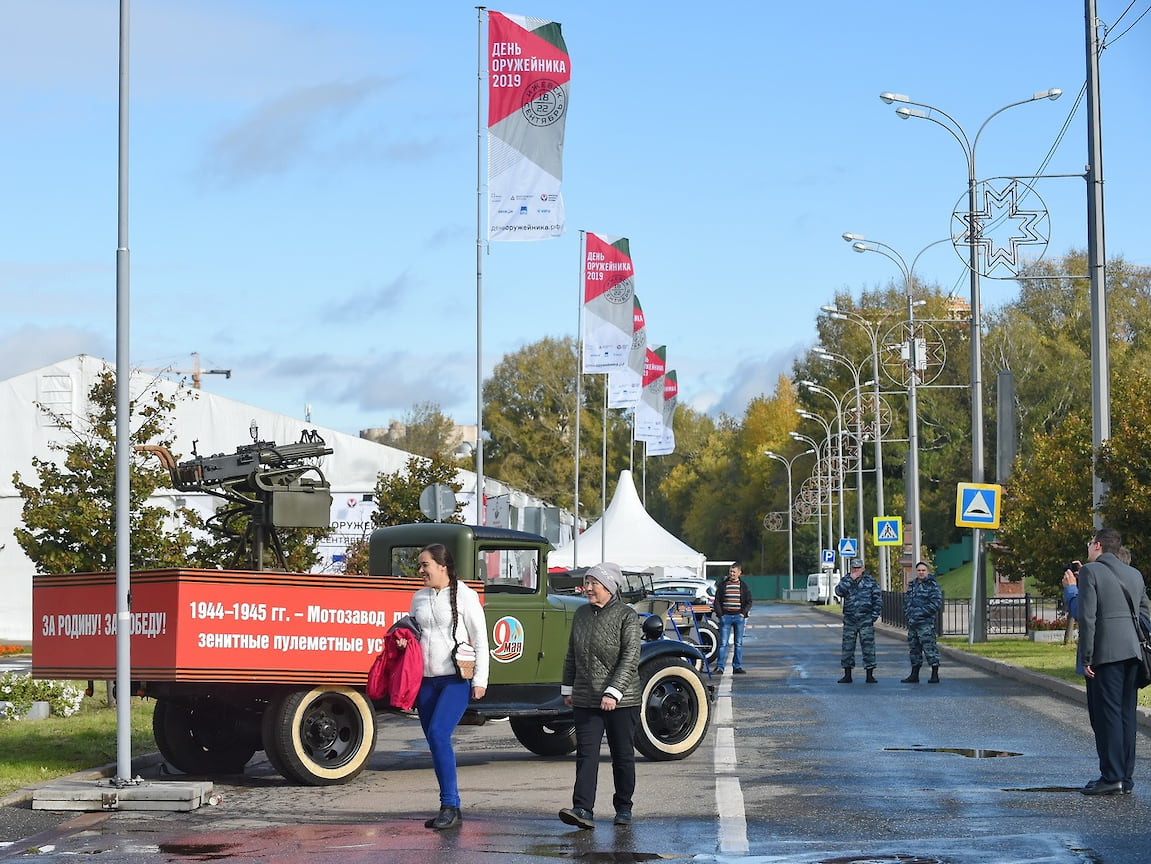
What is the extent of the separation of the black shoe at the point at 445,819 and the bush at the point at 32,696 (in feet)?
31.2

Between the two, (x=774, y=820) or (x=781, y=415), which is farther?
(x=781, y=415)

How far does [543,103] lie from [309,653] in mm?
14208

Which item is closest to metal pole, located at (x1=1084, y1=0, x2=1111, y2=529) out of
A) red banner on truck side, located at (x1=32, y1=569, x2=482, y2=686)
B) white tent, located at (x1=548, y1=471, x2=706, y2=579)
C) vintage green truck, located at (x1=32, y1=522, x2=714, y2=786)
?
vintage green truck, located at (x1=32, y1=522, x2=714, y2=786)

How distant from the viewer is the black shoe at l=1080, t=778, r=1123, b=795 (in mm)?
11531

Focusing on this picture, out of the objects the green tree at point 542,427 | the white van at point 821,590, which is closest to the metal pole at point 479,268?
the white van at point 821,590

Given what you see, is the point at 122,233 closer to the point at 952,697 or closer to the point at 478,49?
the point at 952,697

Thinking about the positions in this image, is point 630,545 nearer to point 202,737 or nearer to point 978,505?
point 978,505

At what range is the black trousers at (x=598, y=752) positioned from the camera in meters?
10.2

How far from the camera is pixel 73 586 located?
44.4ft

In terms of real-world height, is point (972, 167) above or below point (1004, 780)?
above

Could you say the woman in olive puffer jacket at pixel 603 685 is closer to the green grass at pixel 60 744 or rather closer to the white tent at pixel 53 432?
the green grass at pixel 60 744

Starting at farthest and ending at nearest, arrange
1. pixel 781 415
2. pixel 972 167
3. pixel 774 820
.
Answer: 1. pixel 781 415
2. pixel 972 167
3. pixel 774 820

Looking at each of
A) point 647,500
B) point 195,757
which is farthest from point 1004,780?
point 647,500

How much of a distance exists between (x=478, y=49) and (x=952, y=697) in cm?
1309
